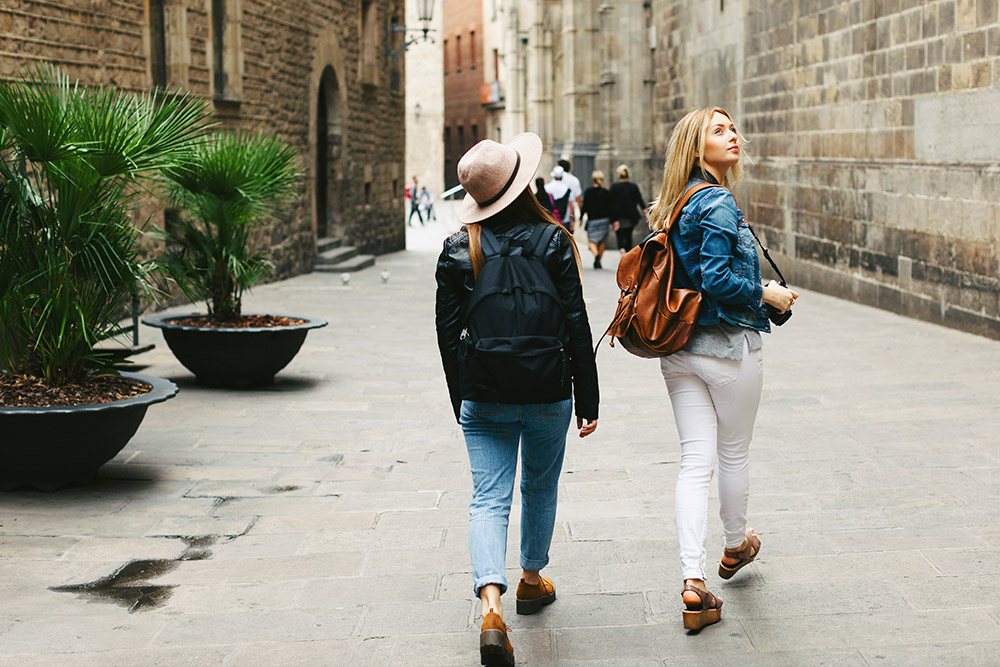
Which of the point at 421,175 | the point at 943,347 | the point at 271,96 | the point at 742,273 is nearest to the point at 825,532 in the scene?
the point at 742,273

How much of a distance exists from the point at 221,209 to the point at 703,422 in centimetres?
553

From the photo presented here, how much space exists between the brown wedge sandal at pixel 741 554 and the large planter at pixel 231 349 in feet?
16.3

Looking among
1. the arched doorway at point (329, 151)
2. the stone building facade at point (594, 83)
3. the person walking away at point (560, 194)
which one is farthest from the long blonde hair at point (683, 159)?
the stone building facade at point (594, 83)

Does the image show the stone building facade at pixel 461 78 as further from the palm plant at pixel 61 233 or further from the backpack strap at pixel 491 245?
the backpack strap at pixel 491 245

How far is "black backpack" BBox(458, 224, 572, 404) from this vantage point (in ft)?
12.7

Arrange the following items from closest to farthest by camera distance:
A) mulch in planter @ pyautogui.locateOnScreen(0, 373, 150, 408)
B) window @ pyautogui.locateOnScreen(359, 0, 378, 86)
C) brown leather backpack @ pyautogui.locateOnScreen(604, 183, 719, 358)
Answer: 1. brown leather backpack @ pyautogui.locateOnScreen(604, 183, 719, 358)
2. mulch in planter @ pyautogui.locateOnScreen(0, 373, 150, 408)
3. window @ pyautogui.locateOnScreen(359, 0, 378, 86)

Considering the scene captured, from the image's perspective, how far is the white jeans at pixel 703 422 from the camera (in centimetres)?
419

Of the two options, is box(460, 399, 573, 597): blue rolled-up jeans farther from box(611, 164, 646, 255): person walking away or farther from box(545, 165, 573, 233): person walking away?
box(611, 164, 646, 255): person walking away

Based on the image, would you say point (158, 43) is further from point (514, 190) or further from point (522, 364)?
point (522, 364)

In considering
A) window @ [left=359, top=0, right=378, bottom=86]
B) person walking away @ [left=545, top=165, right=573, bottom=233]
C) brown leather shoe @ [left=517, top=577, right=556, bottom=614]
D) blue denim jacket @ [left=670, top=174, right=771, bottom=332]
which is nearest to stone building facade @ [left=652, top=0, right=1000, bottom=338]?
person walking away @ [left=545, top=165, right=573, bottom=233]

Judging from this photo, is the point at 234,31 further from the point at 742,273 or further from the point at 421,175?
the point at 421,175

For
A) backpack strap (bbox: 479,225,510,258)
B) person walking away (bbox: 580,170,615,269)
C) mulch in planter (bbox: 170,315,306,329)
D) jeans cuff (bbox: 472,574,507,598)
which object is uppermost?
backpack strap (bbox: 479,225,510,258)

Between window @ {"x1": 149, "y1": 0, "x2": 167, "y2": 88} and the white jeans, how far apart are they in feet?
37.1

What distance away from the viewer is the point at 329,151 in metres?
23.1
